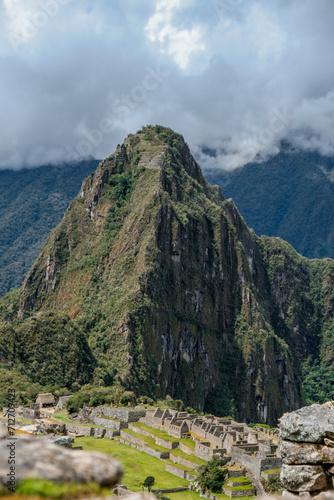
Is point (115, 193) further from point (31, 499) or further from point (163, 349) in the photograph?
point (31, 499)

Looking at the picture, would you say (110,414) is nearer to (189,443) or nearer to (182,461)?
(189,443)

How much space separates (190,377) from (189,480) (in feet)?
310

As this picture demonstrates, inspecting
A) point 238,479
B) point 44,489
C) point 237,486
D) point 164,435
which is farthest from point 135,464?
point 44,489

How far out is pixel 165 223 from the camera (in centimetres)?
15275

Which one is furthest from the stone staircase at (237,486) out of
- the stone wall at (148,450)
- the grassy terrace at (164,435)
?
the stone wall at (148,450)

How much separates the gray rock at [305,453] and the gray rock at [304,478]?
0.15 m

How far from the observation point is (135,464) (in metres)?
54.2

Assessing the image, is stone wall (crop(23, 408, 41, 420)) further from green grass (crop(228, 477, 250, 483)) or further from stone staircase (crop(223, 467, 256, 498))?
green grass (crop(228, 477, 250, 483))

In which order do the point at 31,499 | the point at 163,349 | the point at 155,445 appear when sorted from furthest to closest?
the point at 163,349, the point at 155,445, the point at 31,499

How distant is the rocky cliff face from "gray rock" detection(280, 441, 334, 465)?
98461 millimetres

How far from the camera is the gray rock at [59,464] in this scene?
8586mm

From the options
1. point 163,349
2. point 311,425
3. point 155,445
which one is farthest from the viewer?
point 163,349

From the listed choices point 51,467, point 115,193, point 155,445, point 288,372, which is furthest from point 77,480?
point 288,372

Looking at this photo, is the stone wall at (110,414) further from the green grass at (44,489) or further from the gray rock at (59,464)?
the green grass at (44,489)
